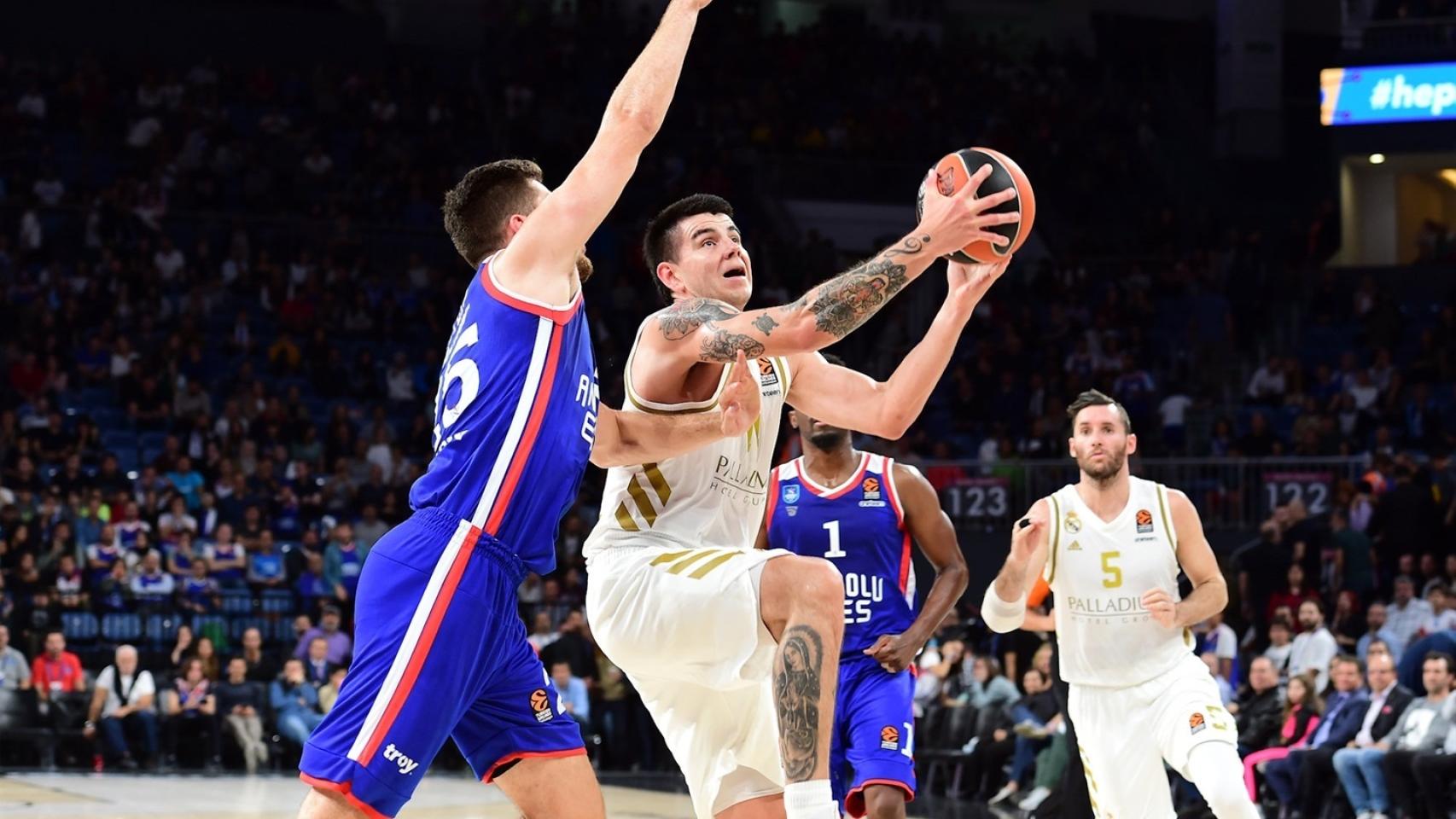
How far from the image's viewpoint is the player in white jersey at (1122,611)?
7.70m

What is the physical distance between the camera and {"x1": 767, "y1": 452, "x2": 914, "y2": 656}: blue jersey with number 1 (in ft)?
26.2

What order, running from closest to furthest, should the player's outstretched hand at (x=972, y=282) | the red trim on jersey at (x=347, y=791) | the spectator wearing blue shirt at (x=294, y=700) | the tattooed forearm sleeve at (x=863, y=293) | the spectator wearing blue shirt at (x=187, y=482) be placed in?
the red trim on jersey at (x=347, y=791) < the tattooed forearm sleeve at (x=863, y=293) < the player's outstretched hand at (x=972, y=282) < the spectator wearing blue shirt at (x=294, y=700) < the spectator wearing blue shirt at (x=187, y=482)

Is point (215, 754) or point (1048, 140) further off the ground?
point (1048, 140)

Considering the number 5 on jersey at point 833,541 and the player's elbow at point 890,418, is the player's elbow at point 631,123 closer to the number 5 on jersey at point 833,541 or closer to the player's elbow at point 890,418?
the player's elbow at point 890,418

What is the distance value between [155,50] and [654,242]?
22.7 metres

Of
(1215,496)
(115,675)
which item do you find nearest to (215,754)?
(115,675)

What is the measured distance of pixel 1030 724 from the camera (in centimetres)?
1402

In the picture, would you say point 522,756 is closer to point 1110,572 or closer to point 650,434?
point 650,434

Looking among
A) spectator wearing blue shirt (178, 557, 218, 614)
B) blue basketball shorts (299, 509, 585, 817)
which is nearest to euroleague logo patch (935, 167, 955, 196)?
blue basketball shorts (299, 509, 585, 817)

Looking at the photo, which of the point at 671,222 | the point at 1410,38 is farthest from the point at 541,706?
the point at 1410,38

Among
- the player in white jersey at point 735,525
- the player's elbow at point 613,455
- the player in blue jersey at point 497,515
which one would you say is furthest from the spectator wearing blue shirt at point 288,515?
the player in blue jersey at point 497,515

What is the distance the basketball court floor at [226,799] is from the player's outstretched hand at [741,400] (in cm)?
715

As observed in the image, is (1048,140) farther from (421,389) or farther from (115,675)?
(115,675)

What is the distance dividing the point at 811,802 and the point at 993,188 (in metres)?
1.79
